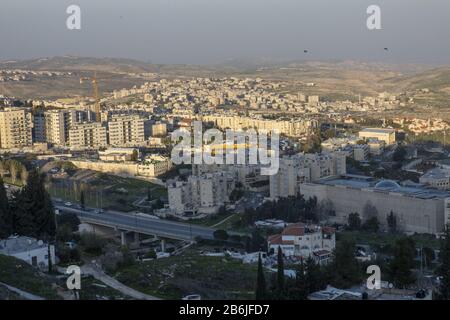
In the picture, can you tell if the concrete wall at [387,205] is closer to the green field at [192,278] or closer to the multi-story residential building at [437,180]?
the multi-story residential building at [437,180]

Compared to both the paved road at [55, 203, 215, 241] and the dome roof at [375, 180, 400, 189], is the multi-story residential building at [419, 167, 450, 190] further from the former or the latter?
the paved road at [55, 203, 215, 241]

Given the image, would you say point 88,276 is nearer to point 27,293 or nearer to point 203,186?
point 27,293

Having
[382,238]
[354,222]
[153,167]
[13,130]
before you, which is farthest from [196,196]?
[13,130]

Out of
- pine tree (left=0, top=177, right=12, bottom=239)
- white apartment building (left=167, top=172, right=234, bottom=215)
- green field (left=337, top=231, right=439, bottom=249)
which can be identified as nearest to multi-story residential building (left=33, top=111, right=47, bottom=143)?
white apartment building (left=167, top=172, right=234, bottom=215)

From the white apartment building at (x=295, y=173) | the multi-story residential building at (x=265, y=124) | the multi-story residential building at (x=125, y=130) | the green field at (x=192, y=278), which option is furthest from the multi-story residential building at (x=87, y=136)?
the green field at (x=192, y=278)

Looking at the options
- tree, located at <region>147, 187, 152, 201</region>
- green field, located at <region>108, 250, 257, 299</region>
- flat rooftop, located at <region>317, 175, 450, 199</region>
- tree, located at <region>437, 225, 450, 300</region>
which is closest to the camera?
tree, located at <region>437, 225, 450, 300</region>
